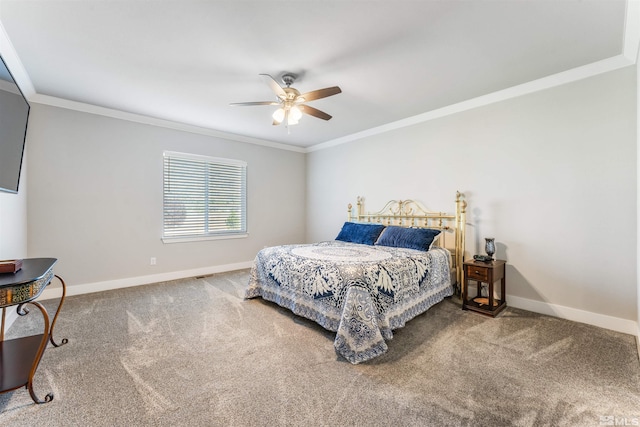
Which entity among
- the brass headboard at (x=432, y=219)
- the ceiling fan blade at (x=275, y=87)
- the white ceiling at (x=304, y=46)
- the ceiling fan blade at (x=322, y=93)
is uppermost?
the white ceiling at (x=304, y=46)

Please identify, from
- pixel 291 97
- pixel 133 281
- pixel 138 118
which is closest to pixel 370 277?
pixel 291 97

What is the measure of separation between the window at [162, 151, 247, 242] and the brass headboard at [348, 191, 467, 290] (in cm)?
222

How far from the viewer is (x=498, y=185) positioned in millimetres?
3418

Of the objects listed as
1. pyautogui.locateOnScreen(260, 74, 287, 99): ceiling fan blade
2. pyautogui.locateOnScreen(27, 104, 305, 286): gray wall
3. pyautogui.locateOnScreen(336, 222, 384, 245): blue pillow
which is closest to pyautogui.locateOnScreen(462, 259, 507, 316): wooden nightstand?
pyautogui.locateOnScreen(336, 222, 384, 245): blue pillow

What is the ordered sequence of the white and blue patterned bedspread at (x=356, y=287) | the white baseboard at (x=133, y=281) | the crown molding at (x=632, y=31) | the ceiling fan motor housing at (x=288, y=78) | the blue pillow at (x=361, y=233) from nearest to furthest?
the crown molding at (x=632, y=31) → the white and blue patterned bedspread at (x=356, y=287) → the ceiling fan motor housing at (x=288, y=78) → the white baseboard at (x=133, y=281) → the blue pillow at (x=361, y=233)

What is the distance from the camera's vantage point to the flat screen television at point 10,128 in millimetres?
1981

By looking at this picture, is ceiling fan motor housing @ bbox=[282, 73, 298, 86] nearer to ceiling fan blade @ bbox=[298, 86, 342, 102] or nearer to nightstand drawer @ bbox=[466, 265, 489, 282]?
ceiling fan blade @ bbox=[298, 86, 342, 102]

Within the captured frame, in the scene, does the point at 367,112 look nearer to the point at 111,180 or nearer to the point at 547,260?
the point at 547,260

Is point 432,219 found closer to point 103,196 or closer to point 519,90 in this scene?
point 519,90

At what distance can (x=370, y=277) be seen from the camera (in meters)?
2.42

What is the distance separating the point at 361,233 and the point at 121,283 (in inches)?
144

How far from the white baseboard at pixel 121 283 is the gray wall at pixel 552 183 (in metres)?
3.66

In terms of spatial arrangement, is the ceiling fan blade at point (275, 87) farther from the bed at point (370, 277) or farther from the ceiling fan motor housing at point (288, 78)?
the bed at point (370, 277)

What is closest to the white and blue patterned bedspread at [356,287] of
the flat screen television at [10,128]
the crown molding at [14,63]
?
the flat screen television at [10,128]
